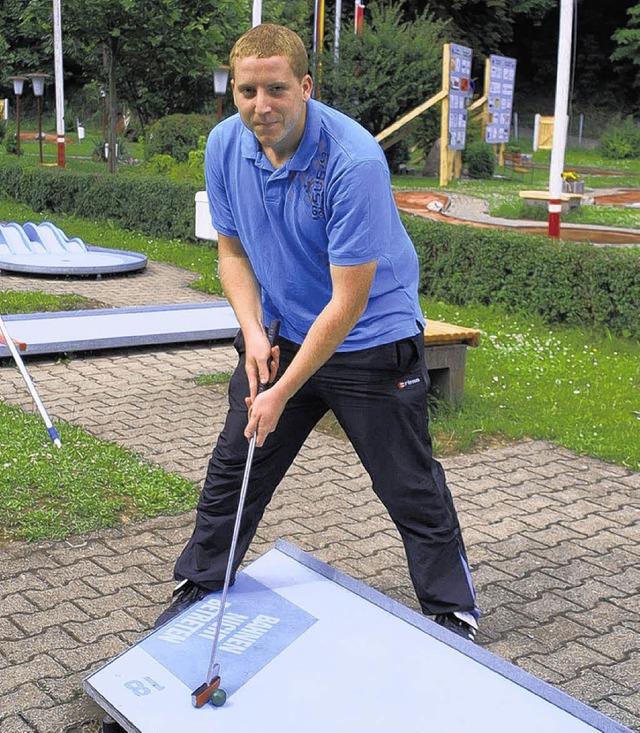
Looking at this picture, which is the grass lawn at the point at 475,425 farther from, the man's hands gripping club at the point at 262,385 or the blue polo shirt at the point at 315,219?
the blue polo shirt at the point at 315,219

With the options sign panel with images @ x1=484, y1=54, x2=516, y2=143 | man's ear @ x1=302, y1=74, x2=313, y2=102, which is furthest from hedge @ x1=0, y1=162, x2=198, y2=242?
sign panel with images @ x1=484, y1=54, x2=516, y2=143

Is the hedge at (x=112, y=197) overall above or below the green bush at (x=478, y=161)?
below

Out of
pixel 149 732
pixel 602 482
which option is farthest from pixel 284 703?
pixel 602 482

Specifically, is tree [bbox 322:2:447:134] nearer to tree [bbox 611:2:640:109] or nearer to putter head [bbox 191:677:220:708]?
tree [bbox 611:2:640:109]

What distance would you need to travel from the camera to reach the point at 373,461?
3.38m

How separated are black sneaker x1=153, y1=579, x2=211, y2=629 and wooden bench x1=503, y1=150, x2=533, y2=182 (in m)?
28.3

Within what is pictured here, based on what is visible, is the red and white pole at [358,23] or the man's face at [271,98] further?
the red and white pole at [358,23]

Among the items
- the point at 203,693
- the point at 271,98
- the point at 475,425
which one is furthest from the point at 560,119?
the point at 203,693

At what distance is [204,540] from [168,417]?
10.4 ft

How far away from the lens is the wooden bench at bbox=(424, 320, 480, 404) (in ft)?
21.2

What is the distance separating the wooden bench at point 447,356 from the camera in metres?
6.45

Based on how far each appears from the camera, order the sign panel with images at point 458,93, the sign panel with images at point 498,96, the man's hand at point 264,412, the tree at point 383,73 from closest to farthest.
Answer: the man's hand at point 264,412, the sign panel with images at point 458,93, the sign panel with images at point 498,96, the tree at point 383,73

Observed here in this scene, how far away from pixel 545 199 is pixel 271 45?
652 inches

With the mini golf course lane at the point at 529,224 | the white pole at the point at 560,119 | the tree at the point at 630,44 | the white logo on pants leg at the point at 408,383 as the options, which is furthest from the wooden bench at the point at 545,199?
the tree at the point at 630,44
